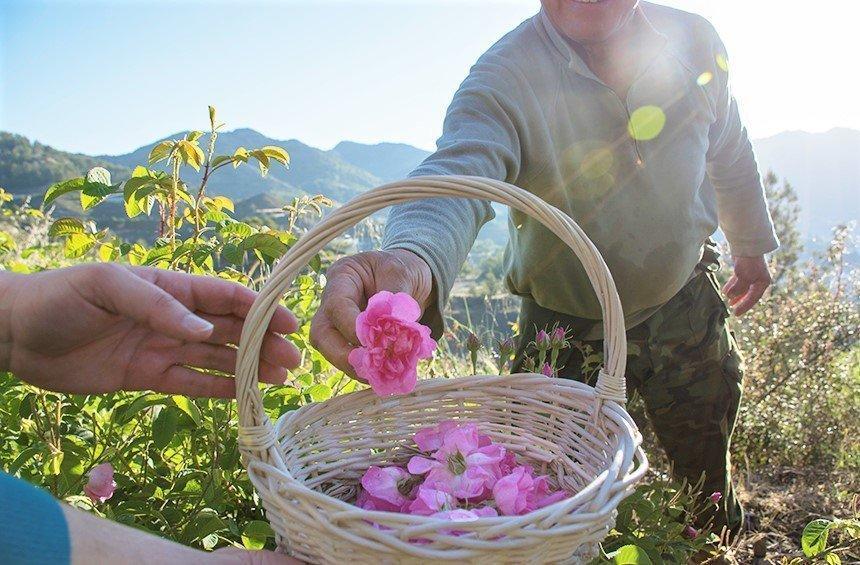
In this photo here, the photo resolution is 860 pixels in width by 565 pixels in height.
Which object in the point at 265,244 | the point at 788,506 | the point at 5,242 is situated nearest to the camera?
the point at 265,244

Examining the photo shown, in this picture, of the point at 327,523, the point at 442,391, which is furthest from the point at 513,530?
the point at 442,391

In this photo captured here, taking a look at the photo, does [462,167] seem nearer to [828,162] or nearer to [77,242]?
[77,242]

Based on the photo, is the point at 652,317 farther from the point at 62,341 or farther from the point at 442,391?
the point at 62,341

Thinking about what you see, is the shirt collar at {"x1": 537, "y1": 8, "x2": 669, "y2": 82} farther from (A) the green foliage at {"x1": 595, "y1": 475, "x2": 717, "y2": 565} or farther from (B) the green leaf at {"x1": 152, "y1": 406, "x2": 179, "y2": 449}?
(B) the green leaf at {"x1": 152, "y1": 406, "x2": 179, "y2": 449}

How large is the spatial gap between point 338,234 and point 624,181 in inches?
39.3

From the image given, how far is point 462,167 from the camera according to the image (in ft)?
4.25

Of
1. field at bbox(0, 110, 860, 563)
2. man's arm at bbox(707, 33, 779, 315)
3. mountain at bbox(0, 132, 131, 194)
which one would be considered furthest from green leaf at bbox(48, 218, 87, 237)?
mountain at bbox(0, 132, 131, 194)

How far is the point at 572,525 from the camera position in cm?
76

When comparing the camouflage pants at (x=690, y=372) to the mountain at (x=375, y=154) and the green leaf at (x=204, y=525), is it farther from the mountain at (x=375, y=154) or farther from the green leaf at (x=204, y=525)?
the mountain at (x=375, y=154)

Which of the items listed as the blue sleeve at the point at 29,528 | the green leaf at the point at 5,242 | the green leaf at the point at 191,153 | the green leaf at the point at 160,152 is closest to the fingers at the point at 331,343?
the blue sleeve at the point at 29,528

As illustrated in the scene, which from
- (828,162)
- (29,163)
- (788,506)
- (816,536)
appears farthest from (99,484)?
(29,163)

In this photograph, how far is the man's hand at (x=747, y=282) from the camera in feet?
7.62

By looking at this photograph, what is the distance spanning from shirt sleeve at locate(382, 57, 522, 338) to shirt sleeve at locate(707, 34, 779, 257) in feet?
2.71

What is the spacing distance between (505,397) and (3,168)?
2211cm
